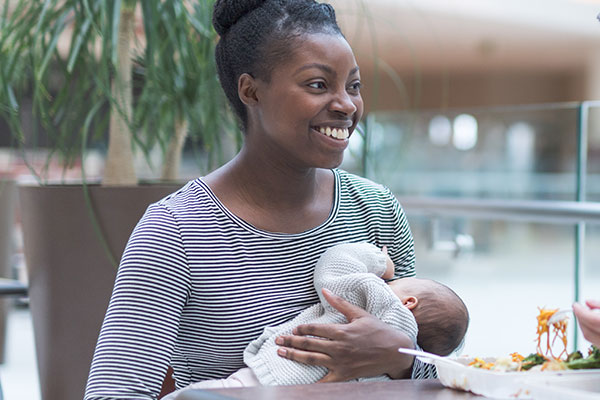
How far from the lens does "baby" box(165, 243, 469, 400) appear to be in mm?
1213

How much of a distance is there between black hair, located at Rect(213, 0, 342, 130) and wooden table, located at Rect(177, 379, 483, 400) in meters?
0.55

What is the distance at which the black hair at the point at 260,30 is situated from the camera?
52.3 inches

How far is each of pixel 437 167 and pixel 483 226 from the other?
738 millimetres

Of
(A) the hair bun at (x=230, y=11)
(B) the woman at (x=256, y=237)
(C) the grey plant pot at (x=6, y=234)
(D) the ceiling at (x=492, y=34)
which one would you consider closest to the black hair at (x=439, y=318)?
(B) the woman at (x=256, y=237)

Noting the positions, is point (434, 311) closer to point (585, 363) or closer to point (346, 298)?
point (346, 298)

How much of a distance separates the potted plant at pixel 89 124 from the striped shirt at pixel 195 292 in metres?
0.62

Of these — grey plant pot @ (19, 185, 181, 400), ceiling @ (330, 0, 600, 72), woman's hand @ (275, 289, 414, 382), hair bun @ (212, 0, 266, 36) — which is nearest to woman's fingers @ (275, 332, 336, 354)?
woman's hand @ (275, 289, 414, 382)

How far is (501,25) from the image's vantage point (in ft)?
36.0

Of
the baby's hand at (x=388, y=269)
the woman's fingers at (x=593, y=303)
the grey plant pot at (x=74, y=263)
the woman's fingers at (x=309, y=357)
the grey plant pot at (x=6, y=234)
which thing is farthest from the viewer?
the grey plant pot at (x=6, y=234)

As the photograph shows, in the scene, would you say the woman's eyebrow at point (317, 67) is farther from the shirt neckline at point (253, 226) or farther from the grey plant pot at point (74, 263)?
the grey plant pot at point (74, 263)

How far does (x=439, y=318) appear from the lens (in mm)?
1399

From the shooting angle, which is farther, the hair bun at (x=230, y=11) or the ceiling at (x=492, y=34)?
the ceiling at (x=492, y=34)

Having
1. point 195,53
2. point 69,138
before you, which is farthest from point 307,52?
point 69,138

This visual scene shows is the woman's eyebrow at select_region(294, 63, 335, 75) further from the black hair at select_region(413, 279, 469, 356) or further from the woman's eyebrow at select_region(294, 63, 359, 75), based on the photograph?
the black hair at select_region(413, 279, 469, 356)
